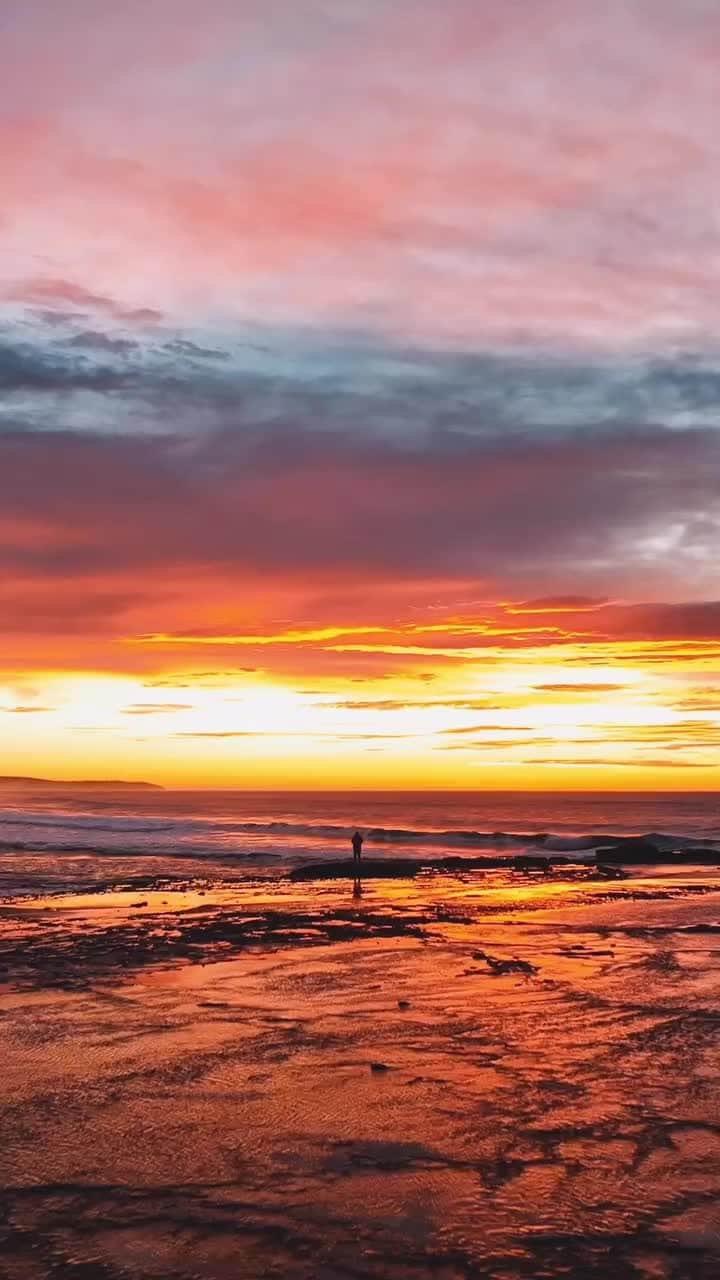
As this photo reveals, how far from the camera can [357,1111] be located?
11.6 metres

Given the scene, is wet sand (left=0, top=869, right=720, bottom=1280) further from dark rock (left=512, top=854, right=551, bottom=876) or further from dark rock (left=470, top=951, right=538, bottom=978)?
dark rock (left=512, top=854, right=551, bottom=876)

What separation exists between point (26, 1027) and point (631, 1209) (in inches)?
372

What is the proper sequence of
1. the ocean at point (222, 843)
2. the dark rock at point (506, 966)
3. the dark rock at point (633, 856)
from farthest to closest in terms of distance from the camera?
the dark rock at point (633, 856) < the ocean at point (222, 843) < the dark rock at point (506, 966)

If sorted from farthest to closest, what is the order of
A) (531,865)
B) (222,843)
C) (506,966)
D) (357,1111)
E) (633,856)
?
(222,843) → (633,856) → (531,865) → (506,966) → (357,1111)

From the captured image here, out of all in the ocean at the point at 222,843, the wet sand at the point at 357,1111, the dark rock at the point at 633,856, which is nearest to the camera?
the wet sand at the point at 357,1111

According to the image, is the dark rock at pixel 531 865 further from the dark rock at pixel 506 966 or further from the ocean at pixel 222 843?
the dark rock at pixel 506 966

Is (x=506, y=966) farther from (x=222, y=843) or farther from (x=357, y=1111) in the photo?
(x=222, y=843)

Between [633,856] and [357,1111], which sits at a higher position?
[357,1111]

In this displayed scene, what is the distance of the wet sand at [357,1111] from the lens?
27.1 ft

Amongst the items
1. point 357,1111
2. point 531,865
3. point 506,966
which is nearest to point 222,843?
point 531,865

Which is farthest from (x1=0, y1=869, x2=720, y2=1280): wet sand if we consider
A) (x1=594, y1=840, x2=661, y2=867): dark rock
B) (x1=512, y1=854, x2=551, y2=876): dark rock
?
(x1=594, y1=840, x2=661, y2=867): dark rock

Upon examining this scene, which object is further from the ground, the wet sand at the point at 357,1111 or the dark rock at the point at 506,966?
the wet sand at the point at 357,1111

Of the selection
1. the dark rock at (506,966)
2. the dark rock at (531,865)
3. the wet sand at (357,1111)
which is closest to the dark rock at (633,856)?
the dark rock at (531,865)

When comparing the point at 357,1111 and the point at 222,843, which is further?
the point at 222,843
